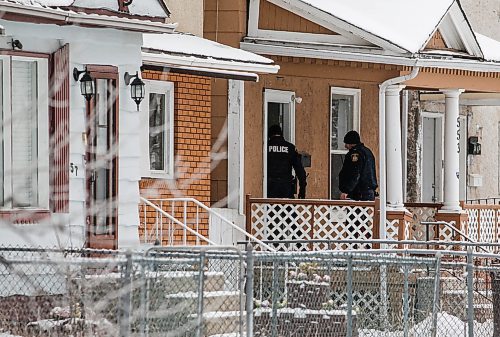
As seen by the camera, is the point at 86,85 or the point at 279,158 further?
the point at 279,158

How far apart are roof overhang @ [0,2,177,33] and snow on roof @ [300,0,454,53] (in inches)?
201

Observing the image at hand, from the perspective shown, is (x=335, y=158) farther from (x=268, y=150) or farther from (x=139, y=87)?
(x=139, y=87)

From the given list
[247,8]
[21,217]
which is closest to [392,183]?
[247,8]

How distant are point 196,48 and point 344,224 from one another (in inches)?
150

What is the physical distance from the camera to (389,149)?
837 inches

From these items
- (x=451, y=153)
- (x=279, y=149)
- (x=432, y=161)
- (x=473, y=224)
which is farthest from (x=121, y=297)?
(x=432, y=161)

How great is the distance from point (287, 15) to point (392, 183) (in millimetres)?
2988

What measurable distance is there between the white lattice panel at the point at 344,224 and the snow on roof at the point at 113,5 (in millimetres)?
5379

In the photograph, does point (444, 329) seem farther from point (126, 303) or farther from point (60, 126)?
point (126, 303)

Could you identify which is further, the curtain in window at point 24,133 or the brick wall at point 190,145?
the brick wall at point 190,145

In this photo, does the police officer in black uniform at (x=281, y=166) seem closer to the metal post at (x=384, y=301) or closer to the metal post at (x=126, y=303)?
the metal post at (x=384, y=301)

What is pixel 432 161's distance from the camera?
1139 inches

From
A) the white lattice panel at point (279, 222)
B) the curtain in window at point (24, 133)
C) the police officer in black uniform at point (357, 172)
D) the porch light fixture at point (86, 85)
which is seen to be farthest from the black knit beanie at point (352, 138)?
the curtain in window at point (24, 133)

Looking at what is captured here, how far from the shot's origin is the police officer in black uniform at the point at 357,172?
69.4 ft
